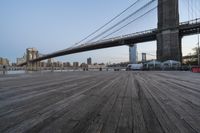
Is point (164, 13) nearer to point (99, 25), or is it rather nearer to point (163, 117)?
point (99, 25)

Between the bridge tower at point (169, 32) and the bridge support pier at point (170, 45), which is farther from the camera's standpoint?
the bridge tower at point (169, 32)

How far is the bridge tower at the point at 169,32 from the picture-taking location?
1361 inches

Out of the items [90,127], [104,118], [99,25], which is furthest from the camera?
[99,25]

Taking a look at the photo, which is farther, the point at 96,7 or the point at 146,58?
the point at 146,58

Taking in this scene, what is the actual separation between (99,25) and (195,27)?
28522 millimetres

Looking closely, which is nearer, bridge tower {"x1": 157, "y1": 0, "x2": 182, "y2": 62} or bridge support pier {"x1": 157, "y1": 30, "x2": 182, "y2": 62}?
bridge support pier {"x1": 157, "y1": 30, "x2": 182, "y2": 62}

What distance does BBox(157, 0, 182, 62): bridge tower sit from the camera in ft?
113

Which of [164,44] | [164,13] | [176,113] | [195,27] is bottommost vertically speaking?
[176,113]

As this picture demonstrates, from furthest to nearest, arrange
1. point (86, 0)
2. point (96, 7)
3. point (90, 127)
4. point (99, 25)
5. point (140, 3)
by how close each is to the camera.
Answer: point (99, 25)
point (140, 3)
point (96, 7)
point (86, 0)
point (90, 127)

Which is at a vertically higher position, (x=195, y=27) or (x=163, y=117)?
(x=195, y=27)

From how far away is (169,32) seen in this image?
114ft

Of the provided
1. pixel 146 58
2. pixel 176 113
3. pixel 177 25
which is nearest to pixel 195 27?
pixel 177 25

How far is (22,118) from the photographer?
2.14 meters

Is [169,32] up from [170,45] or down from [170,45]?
up
